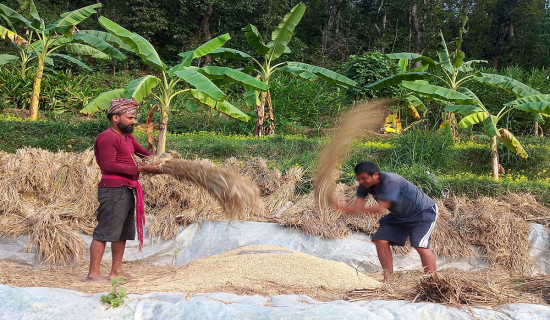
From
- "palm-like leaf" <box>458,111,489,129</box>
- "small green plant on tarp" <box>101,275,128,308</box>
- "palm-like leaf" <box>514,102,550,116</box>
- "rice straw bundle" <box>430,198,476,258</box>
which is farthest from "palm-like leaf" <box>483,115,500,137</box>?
"small green plant on tarp" <box>101,275,128,308</box>

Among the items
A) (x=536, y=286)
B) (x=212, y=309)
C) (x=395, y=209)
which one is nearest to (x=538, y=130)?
(x=395, y=209)

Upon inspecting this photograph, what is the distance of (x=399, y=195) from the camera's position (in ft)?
15.9

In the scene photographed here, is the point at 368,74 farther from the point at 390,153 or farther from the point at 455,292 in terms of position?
the point at 455,292

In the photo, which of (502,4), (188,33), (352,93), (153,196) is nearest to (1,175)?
(153,196)

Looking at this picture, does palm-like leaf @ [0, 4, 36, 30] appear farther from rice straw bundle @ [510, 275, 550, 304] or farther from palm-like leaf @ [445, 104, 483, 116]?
rice straw bundle @ [510, 275, 550, 304]

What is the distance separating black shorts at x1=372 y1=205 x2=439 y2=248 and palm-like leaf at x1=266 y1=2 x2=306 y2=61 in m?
6.45

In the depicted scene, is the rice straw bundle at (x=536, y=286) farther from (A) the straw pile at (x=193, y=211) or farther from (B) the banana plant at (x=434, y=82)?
(B) the banana plant at (x=434, y=82)

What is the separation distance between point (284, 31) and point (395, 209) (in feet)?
22.3

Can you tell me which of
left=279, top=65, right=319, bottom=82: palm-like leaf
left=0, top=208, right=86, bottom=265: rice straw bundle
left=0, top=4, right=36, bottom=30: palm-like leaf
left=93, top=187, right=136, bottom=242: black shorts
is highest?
left=0, top=4, right=36, bottom=30: palm-like leaf

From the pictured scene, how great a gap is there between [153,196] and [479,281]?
4.17 metres

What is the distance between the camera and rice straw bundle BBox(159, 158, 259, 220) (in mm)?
4656

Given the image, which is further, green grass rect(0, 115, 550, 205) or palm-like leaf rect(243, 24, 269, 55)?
palm-like leaf rect(243, 24, 269, 55)

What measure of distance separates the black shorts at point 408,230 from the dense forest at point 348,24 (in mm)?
14692

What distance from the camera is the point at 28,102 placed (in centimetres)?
1380
